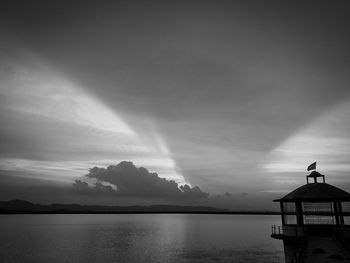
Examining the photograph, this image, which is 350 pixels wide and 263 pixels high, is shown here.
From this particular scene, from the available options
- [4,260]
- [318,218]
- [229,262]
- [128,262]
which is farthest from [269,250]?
[4,260]

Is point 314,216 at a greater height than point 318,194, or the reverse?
point 318,194

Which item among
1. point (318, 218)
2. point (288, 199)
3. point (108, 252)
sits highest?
point (288, 199)

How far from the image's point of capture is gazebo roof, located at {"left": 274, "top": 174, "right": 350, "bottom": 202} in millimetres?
34312

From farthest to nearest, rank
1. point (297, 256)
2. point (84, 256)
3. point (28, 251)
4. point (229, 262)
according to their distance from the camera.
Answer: point (28, 251) < point (84, 256) < point (229, 262) < point (297, 256)

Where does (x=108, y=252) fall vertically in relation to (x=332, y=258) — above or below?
below

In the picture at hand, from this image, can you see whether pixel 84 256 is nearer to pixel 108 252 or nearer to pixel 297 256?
pixel 108 252

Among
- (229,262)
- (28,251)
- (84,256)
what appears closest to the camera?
(229,262)

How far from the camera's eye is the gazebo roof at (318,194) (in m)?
34.3

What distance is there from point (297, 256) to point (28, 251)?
233ft

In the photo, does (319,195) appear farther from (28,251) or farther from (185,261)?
(28,251)

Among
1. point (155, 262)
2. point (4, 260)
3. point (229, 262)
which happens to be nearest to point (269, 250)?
point (229, 262)

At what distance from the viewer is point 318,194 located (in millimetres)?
35000

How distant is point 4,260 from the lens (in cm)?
6144

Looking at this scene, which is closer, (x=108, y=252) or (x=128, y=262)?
(x=128, y=262)
